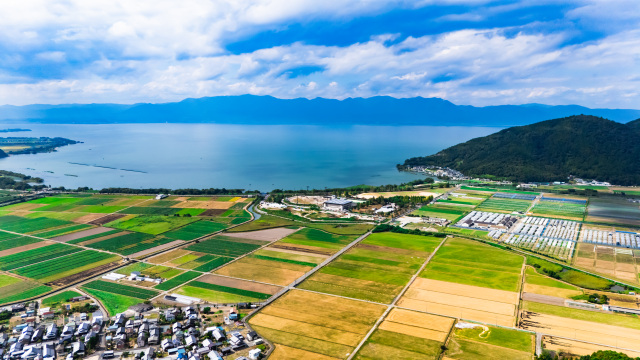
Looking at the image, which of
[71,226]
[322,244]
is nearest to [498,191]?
[322,244]

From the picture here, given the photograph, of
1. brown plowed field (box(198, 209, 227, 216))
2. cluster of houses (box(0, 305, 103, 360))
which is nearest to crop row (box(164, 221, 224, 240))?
brown plowed field (box(198, 209, 227, 216))

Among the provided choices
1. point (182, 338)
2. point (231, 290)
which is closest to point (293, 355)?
point (182, 338)

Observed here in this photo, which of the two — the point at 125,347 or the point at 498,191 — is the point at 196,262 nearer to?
the point at 125,347

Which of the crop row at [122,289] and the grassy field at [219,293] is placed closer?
the grassy field at [219,293]

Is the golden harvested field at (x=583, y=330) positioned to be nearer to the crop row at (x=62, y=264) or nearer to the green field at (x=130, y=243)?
the green field at (x=130, y=243)

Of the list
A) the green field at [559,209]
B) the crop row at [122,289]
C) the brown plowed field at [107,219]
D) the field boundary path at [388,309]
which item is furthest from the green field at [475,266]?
the brown plowed field at [107,219]
